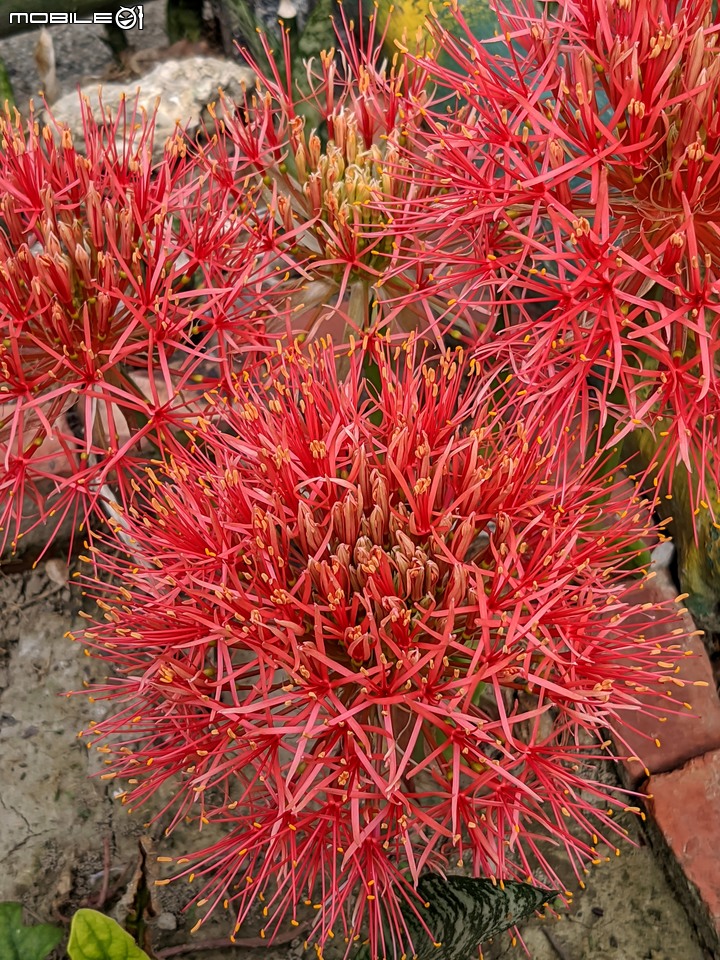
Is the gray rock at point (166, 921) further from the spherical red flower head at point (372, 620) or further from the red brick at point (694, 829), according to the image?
the red brick at point (694, 829)

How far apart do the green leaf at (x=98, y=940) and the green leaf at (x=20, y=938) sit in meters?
0.13

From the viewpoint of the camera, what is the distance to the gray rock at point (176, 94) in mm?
1449

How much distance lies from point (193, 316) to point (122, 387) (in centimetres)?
16

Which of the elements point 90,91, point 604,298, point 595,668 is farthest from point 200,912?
point 90,91

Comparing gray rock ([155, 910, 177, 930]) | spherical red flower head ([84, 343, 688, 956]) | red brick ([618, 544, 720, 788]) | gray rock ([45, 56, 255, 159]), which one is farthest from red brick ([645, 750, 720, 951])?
gray rock ([45, 56, 255, 159])

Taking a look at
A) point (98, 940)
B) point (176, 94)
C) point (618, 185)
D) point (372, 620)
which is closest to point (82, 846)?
point (98, 940)

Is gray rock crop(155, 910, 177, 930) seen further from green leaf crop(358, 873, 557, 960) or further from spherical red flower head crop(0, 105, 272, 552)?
spherical red flower head crop(0, 105, 272, 552)

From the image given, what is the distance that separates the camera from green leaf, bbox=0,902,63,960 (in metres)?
0.89

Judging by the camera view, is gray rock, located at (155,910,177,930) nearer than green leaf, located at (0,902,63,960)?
No

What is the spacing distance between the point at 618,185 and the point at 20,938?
3.14 ft

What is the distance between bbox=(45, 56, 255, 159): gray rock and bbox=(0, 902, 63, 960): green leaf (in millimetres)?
1123

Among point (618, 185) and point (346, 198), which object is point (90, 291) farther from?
point (618, 185)

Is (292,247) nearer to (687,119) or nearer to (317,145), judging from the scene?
(317,145)

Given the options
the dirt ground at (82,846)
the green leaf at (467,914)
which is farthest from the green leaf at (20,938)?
the green leaf at (467,914)
